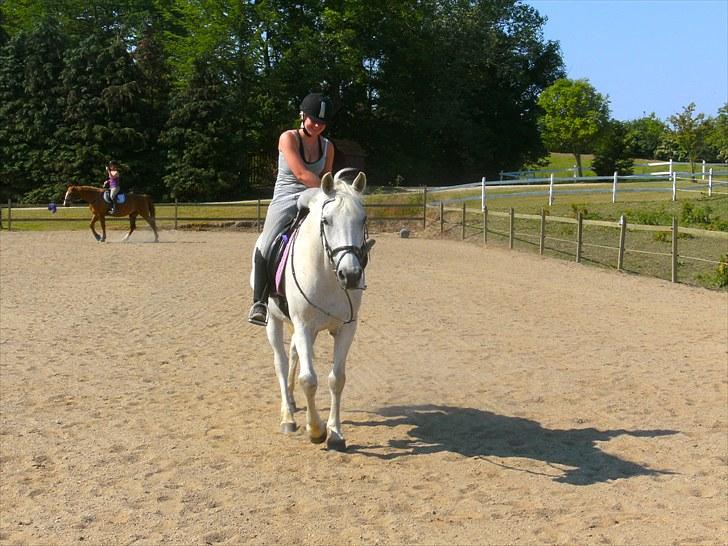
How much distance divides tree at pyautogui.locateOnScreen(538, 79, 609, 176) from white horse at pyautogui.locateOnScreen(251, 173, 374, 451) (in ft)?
195

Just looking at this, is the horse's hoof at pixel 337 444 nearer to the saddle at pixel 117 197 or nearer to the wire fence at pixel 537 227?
the wire fence at pixel 537 227

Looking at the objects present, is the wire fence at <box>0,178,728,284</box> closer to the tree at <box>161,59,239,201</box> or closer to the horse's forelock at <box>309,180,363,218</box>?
A: the tree at <box>161,59,239,201</box>

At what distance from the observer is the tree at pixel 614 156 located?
193 feet

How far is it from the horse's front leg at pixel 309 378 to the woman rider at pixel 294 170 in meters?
0.87

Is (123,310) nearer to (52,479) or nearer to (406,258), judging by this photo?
(52,479)

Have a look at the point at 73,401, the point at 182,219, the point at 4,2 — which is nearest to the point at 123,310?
the point at 73,401

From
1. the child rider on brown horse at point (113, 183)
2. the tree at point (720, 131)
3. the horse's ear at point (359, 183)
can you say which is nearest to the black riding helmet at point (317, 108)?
the horse's ear at point (359, 183)

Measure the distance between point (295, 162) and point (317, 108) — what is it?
46cm

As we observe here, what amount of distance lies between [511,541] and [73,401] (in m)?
4.80

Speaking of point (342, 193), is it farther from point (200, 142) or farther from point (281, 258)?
point (200, 142)

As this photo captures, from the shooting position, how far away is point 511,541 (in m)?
5.09

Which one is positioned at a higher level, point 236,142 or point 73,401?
point 236,142

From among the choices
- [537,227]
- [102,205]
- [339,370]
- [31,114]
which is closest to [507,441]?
[339,370]

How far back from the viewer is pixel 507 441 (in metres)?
7.09
